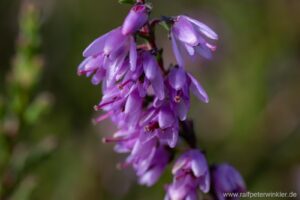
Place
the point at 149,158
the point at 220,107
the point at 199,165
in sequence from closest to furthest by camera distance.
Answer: the point at 199,165 → the point at 149,158 → the point at 220,107

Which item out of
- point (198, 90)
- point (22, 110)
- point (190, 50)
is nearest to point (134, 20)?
point (190, 50)

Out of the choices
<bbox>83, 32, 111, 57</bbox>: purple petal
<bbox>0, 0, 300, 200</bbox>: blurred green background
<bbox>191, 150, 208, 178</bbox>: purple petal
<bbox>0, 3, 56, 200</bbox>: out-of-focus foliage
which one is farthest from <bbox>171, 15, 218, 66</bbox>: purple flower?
<bbox>0, 0, 300, 200</bbox>: blurred green background

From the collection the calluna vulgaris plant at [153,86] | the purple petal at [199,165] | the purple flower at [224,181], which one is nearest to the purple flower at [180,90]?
the calluna vulgaris plant at [153,86]

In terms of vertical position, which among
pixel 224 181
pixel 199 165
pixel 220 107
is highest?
pixel 199 165

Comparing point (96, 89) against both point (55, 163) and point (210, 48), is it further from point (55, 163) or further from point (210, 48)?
point (210, 48)

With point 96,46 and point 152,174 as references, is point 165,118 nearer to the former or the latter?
point 96,46

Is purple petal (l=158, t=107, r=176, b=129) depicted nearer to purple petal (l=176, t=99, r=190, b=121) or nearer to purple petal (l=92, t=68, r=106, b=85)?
purple petal (l=176, t=99, r=190, b=121)
